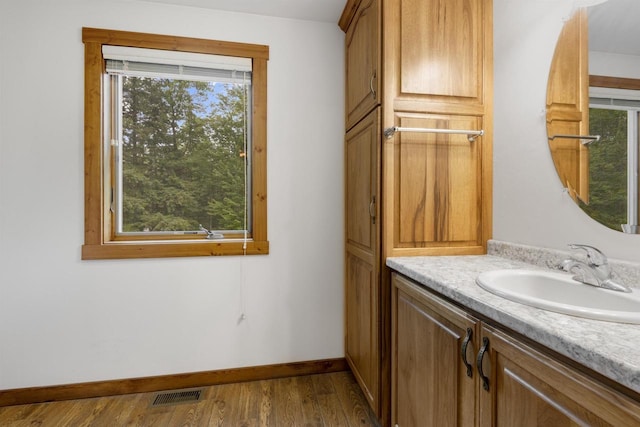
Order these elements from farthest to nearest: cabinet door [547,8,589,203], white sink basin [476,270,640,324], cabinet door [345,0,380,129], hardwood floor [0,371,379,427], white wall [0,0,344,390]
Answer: white wall [0,0,344,390]
hardwood floor [0,371,379,427]
cabinet door [345,0,380,129]
cabinet door [547,8,589,203]
white sink basin [476,270,640,324]

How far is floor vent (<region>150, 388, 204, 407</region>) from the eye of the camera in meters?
1.83

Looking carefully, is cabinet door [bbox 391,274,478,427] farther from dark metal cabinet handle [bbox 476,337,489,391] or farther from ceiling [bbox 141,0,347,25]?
ceiling [bbox 141,0,347,25]

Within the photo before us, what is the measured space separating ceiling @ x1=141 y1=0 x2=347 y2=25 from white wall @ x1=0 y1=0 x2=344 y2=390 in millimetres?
50

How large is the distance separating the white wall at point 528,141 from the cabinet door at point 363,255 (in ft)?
2.02

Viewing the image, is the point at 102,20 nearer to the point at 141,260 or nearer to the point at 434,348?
the point at 141,260

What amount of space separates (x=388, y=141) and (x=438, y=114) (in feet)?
0.97

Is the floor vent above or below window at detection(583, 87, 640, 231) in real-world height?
below

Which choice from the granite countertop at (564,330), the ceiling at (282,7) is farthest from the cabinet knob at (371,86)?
the granite countertop at (564,330)

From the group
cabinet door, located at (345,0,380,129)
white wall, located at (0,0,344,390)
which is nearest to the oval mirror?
cabinet door, located at (345,0,380,129)

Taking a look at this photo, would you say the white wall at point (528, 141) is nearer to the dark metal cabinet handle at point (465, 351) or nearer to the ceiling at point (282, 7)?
the dark metal cabinet handle at point (465, 351)

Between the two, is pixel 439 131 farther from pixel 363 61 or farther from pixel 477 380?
pixel 477 380

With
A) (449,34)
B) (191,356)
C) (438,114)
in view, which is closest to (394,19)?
(449,34)

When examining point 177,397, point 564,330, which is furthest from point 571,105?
point 177,397

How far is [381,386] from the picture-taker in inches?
58.2
